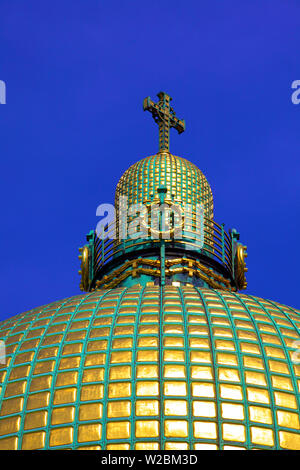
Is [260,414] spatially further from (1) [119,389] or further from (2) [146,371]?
(1) [119,389]

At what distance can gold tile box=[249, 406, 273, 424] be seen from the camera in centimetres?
3778

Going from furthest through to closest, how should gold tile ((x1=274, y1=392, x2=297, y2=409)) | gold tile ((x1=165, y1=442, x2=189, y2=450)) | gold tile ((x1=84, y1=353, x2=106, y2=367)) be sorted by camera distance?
1. gold tile ((x1=84, y1=353, x2=106, y2=367))
2. gold tile ((x1=274, y1=392, x2=297, y2=409))
3. gold tile ((x1=165, y1=442, x2=189, y2=450))

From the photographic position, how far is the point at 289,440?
37.4m

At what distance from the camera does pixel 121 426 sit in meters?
37.2

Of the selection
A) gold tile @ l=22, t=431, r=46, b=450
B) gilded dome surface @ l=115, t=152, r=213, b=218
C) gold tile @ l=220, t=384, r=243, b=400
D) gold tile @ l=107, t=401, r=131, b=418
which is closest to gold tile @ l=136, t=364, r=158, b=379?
gold tile @ l=107, t=401, r=131, b=418

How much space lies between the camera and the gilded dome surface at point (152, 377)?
37.2 meters

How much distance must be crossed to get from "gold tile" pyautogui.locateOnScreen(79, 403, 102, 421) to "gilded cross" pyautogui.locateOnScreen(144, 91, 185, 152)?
24.9 m

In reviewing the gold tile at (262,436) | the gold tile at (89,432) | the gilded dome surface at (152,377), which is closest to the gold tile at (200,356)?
the gilded dome surface at (152,377)

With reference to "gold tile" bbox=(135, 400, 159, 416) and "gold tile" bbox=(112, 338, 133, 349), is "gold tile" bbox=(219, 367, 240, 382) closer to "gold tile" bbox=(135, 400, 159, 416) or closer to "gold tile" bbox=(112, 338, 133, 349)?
"gold tile" bbox=(135, 400, 159, 416)

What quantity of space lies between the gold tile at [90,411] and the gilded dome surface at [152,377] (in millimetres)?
30
